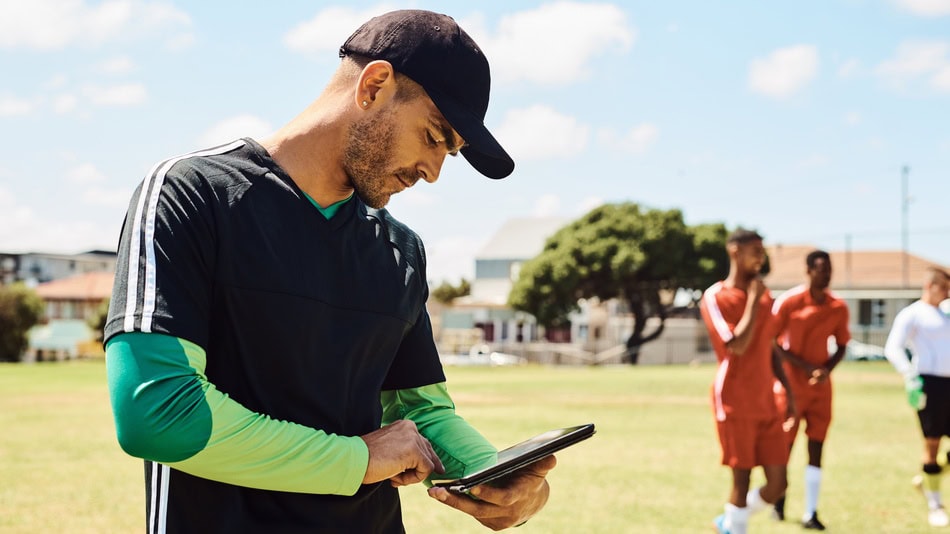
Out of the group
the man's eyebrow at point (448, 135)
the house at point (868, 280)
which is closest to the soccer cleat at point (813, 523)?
the man's eyebrow at point (448, 135)

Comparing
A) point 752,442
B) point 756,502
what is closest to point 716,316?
point 752,442

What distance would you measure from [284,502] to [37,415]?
21172 mm

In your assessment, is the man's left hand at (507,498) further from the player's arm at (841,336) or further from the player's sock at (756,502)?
the player's arm at (841,336)

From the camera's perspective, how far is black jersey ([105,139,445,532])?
1.81 meters

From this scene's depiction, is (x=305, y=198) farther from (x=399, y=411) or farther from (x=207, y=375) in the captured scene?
(x=399, y=411)

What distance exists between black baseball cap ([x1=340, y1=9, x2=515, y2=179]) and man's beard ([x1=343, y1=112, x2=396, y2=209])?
0.12m

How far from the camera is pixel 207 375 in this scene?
194 cm

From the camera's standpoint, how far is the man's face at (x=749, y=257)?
7.87 m

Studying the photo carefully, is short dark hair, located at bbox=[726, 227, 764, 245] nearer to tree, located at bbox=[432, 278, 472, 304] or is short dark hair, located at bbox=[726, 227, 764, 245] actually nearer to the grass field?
the grass field

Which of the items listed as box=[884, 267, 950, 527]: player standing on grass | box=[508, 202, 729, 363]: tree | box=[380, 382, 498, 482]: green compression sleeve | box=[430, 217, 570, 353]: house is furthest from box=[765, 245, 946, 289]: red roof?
box=[380, 382, 498, 482]: green compression sleeve

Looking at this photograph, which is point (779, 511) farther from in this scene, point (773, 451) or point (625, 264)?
point (625, 264)

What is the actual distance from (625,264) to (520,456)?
5440 cm

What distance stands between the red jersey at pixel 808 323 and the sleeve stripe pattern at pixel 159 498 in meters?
8.76

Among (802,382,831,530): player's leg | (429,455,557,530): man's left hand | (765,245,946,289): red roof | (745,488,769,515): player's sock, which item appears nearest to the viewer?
(429,455,557,530): man's left hand
